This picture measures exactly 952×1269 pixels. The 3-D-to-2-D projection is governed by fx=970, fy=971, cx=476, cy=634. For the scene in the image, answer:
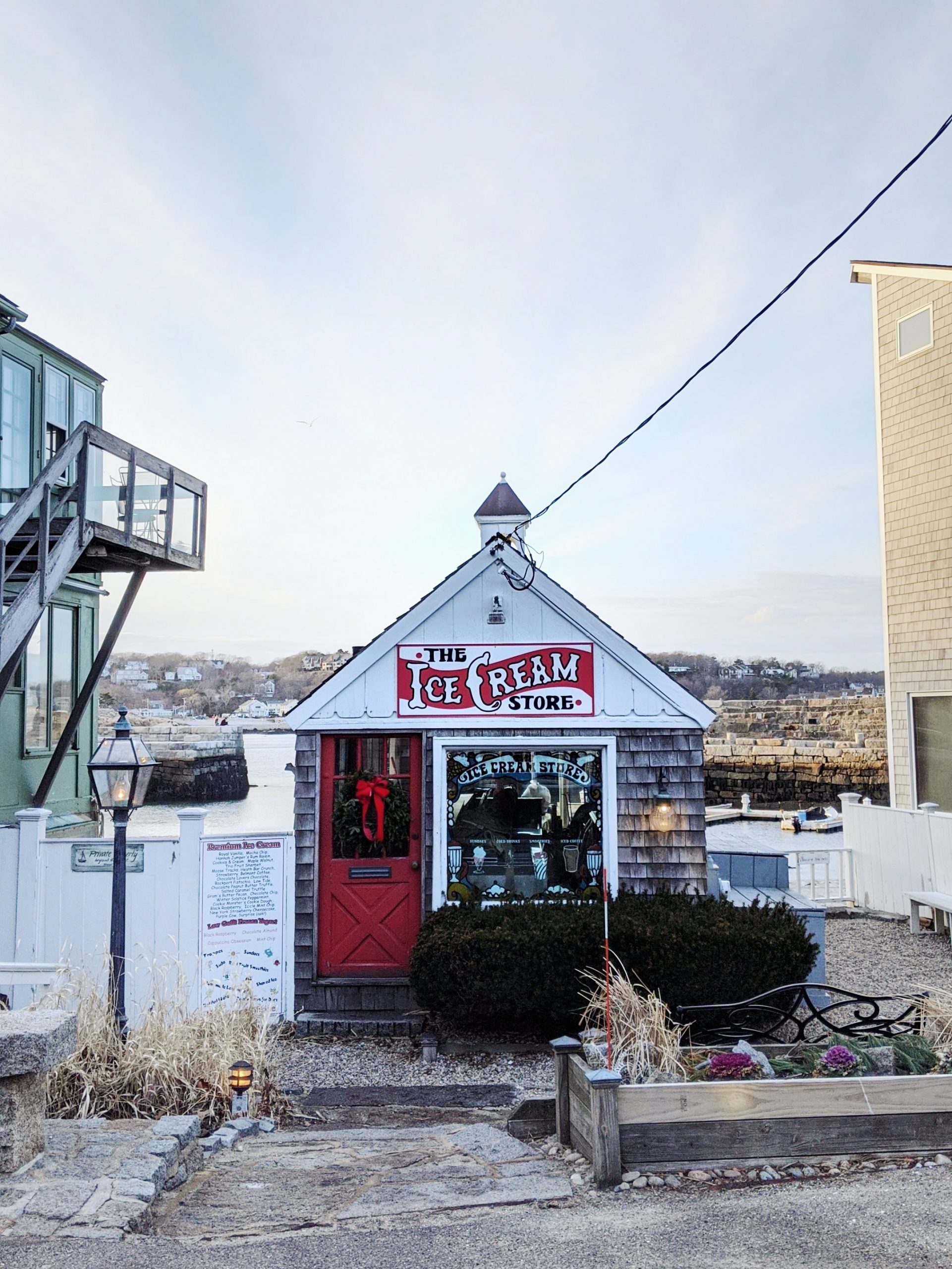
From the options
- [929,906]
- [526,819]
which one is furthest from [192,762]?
[526,819]

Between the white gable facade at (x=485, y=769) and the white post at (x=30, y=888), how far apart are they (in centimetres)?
216

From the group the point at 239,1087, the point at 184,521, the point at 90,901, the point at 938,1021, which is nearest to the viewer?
the point at 938,1021

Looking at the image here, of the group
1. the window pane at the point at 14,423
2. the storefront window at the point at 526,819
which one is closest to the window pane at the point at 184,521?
the window pane at the point at 14,423

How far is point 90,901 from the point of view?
8328mm

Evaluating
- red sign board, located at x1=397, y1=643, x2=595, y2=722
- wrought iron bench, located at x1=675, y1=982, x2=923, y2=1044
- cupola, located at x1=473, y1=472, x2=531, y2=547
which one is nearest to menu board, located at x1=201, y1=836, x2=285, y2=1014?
red sign board, located at x1=397, y1=643, x2=595, y2=722

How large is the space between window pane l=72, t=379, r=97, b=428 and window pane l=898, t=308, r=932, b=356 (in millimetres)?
11698

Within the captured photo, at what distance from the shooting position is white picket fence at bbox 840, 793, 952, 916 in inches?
465

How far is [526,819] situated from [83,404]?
8.82 metres

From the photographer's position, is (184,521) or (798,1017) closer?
(798,1017)

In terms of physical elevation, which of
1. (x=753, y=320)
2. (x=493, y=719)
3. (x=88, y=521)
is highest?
(x=753, y=320)

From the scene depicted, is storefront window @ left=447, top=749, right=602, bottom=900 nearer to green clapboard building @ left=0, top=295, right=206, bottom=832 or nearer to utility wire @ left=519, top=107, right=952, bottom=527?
utility wire @ left=519, top=107, right=952, bottom=527

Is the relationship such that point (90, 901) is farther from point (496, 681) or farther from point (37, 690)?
point (37, 690)

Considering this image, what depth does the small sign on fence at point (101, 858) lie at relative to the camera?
8297 mm

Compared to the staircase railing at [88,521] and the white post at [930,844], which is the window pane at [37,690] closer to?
the staircase railing at [88,521]
